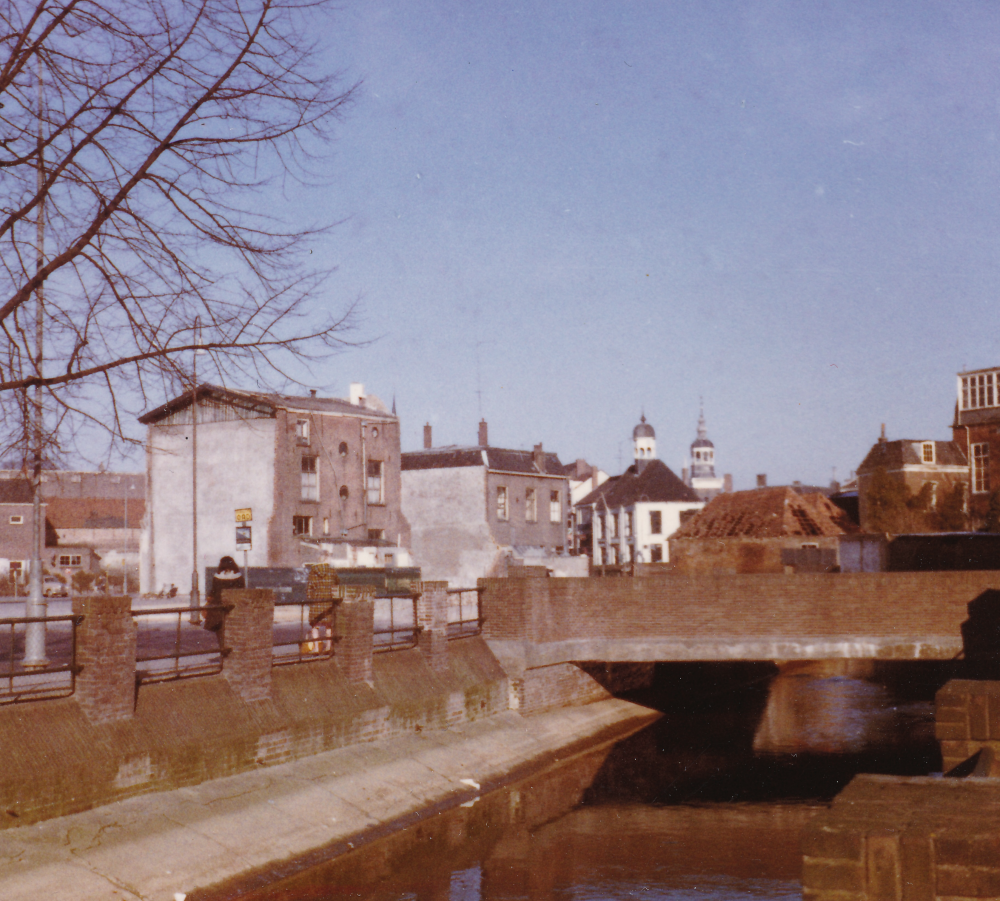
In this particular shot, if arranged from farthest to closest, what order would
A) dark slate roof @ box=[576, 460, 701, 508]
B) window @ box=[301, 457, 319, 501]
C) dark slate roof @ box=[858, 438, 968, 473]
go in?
dark slate roof @ box=[576, 460, 701, 508], dark slate roof @ box=[858, 438, 968, 473], window @ box=[301, 457, 319, 501]

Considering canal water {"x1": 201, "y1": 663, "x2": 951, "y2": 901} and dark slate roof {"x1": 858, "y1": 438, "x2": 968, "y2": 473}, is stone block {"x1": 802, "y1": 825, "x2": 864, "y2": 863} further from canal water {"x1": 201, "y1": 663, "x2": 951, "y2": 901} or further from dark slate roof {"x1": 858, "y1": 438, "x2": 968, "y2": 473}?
dark slate roof {"x1": 858, "y1": 438, "x2": 968, "y2": 473}

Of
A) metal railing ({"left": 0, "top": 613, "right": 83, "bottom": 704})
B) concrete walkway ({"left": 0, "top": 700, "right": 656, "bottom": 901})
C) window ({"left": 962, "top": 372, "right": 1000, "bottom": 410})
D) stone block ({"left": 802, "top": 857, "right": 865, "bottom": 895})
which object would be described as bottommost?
concrete walkway ({"left": 0, "top": 700, "right": 656, "bottom": 901})

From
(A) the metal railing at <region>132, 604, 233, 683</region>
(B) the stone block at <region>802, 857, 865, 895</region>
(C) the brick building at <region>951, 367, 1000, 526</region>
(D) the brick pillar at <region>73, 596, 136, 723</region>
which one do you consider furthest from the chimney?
(B) the stone block at <region>802, 857, 865, 895</region>

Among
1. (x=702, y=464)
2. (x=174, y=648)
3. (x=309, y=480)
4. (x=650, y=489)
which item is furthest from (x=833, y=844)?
(x=702, y=464)

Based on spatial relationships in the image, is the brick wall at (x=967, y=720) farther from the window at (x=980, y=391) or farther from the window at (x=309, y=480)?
the window at (x=980, y=391)

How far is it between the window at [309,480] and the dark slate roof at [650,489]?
4334 centimetres

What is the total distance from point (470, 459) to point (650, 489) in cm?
3570

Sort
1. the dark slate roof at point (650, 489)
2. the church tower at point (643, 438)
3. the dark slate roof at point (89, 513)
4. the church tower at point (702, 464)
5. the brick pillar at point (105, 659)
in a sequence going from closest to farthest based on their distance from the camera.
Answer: the brick pillar at point (105, 659)
the dark slate roof at point (89, 513)
the dark slate roof at point (650, 489)
the church tower at point (643, 438)
the church tower at point (702, 464)

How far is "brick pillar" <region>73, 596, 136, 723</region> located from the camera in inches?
551

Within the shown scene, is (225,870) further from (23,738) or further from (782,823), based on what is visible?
(782,823)

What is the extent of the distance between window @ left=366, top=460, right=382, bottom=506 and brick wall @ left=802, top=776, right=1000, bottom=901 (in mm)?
50745

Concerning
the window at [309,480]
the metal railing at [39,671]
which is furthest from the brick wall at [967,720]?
the window at [309,480]

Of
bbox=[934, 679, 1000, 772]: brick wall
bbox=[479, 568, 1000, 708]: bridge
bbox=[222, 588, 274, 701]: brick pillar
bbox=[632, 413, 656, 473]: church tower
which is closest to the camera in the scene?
bbox=[934, 679, 1000, 772]: brick wall

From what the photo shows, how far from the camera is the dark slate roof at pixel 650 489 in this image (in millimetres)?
91188
